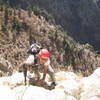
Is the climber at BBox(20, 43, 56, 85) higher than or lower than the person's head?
lower

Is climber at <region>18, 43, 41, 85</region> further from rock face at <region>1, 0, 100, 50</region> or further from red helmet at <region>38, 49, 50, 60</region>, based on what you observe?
rock face at <region>1, 0, 100, 50</region>

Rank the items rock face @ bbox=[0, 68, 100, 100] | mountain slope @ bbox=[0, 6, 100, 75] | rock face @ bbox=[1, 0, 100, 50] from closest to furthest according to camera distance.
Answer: rock face @ bbox=[0, 68, 100, 100] < mountain slope @ bbox=[0, 6, 100, 75] < rock face @ bbox=[1, 0, 100, 50]

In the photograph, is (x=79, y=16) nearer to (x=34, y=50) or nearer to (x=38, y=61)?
(x=34, y=50)

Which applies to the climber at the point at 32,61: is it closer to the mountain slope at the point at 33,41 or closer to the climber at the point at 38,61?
the climber at the point at 38,61

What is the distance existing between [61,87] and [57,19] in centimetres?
7335

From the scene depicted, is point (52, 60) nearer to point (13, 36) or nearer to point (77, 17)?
point (13, 36)

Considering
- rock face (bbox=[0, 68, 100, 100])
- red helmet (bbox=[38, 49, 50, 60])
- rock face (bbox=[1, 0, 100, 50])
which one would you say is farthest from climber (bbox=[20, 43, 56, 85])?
rock face (bbox=[1, 0, 100, 50])

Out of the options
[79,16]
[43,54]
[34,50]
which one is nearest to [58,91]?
[43,54]

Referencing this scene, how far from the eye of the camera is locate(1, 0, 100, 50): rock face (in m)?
84.2

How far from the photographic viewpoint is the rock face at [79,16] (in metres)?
84.2

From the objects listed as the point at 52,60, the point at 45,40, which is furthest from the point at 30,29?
the point at 52,60

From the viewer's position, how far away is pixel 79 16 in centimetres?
9144

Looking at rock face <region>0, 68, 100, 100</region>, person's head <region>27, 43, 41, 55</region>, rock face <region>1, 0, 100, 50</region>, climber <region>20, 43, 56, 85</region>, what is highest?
rock face <region>1, 0, 100, 50</region>

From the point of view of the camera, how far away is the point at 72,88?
25.2 feet
